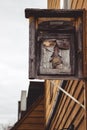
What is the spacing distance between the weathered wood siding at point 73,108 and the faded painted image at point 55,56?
2.75 ft

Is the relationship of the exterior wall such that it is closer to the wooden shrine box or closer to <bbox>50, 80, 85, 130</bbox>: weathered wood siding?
<bbox>50, 80, 85, 130</bbox>: weathered wood siding

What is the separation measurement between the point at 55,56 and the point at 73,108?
1.92m

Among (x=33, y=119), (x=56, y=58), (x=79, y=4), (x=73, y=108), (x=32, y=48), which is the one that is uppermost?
(x=79, y=4)

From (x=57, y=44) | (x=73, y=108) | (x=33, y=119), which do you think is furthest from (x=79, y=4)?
(x=33, y=119)

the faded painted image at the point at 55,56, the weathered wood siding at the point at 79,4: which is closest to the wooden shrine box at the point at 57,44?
the faded painted image at the point at 55,56

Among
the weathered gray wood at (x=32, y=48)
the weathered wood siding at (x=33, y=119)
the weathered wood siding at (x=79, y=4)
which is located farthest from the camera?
the weathered wood siding at (x=33, y=119)

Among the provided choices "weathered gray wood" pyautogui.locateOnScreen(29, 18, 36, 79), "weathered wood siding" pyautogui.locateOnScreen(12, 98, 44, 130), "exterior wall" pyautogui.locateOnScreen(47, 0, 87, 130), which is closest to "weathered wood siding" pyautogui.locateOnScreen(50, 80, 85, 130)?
"exterior wall" pyautogui.locateOnScreen(47, 0, 87, 130)

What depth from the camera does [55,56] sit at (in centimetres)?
536

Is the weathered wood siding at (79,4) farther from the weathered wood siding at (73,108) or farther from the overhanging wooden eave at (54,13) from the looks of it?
the weathered wood siding at (73,108)

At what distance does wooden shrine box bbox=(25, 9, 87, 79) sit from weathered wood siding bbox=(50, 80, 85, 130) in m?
0.80

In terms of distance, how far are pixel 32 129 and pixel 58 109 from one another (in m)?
4.14

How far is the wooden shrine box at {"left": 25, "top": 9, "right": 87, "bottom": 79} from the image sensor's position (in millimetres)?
5316

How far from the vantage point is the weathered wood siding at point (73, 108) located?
627cm

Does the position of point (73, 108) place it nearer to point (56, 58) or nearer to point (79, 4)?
point (79, 4)
